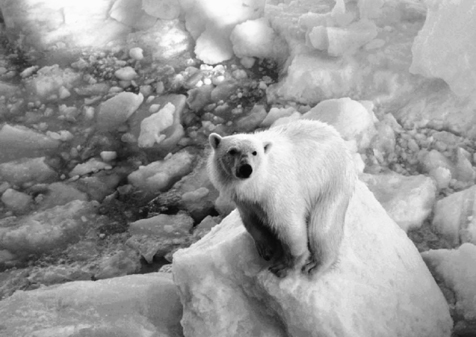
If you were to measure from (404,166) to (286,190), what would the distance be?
171 cm

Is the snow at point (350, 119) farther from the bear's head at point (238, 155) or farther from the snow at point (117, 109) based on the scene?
the bear's head at point (238, 155)

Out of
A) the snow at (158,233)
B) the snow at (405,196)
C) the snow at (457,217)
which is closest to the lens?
the snow at (457,217)

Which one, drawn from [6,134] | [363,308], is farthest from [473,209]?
[6,134]

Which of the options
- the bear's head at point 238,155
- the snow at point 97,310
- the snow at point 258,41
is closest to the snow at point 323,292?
the snow at point 97,310

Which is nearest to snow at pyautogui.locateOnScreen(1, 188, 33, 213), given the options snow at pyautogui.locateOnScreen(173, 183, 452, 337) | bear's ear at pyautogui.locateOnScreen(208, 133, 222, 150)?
snow at pyautogui.locateOnScreen(173, 183, 452, 337)

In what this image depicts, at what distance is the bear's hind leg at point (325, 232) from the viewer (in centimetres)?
208

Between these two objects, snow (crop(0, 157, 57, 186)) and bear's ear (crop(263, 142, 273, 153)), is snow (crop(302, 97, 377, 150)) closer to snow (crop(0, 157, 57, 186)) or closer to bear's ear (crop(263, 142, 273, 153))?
bear's ear (crop(263, 142, 273, 153))

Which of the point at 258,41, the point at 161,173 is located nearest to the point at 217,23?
the point at 258,41

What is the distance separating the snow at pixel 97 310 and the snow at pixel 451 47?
240 cm

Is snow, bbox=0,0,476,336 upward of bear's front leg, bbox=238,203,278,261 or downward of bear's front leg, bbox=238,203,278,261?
downward

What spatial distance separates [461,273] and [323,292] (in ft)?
2.61

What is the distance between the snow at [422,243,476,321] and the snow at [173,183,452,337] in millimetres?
108

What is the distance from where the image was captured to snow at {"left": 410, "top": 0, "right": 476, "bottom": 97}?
137 inches

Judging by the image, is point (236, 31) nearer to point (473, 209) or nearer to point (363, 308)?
point (473, 209)
